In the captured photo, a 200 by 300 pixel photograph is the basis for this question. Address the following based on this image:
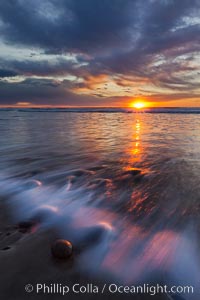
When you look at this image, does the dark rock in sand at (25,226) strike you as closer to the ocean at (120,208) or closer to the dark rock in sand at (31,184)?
the ocean at (120,208)

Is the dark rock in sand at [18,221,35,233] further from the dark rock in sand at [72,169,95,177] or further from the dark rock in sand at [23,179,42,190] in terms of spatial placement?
the dark rock in sand at [72,169,95,177]

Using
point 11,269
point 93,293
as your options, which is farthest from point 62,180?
point 93,293

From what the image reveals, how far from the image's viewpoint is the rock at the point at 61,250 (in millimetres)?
2639

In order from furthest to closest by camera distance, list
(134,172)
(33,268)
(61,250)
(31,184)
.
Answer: (134,172), (31,184), (61,250), (33,268)

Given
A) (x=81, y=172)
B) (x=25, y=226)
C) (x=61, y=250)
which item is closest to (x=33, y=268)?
(x=61, y=250)

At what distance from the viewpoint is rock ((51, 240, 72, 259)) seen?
2639 millimetres

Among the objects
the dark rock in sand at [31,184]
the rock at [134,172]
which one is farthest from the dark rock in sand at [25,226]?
the rock at [134,172]

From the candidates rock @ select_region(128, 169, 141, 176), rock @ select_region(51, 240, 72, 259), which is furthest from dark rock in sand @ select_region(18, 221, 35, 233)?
rock @ select_region(128, 169, 141, 176)

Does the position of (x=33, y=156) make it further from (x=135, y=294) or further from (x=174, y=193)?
(x=135, y=294)

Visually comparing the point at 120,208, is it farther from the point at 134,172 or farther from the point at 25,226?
the point at 134,172

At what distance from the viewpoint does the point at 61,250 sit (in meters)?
2.66

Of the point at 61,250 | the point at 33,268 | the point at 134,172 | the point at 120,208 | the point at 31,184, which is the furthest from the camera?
the point at 134,172

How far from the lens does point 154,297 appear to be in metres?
2.23

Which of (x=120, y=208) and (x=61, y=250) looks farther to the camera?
(x=120, y=208)
